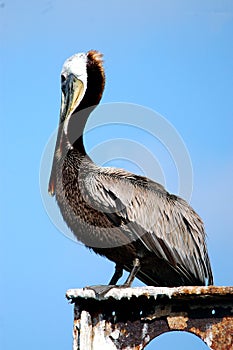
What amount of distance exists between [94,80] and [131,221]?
162cm

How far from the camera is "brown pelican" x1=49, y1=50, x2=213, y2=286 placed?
6.39m

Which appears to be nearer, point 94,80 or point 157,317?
point 157,317

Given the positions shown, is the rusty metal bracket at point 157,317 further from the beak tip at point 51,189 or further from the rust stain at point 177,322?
the beak tip at point 51,189

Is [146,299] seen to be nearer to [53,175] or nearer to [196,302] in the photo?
[196,302]

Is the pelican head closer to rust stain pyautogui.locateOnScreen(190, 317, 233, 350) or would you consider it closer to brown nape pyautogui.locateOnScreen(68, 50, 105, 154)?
brown nape pyautogui.locateOnScreen(68, 50, 105, 154)

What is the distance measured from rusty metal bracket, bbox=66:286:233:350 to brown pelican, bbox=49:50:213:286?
1031mm

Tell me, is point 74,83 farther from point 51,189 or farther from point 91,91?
point 51,189

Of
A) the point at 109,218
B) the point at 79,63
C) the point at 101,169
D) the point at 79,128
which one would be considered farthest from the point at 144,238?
the point at 79,63

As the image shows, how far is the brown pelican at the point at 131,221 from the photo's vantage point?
6387mm

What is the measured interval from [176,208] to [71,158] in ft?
3.28

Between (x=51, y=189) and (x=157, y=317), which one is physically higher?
(x=51, y=189)

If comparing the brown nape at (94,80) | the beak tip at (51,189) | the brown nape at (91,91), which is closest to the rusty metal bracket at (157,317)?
the beak tip at (51,189)

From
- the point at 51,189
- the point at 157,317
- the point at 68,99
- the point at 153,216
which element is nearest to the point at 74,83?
the point at 68,99

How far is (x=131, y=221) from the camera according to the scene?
21.1 ft
